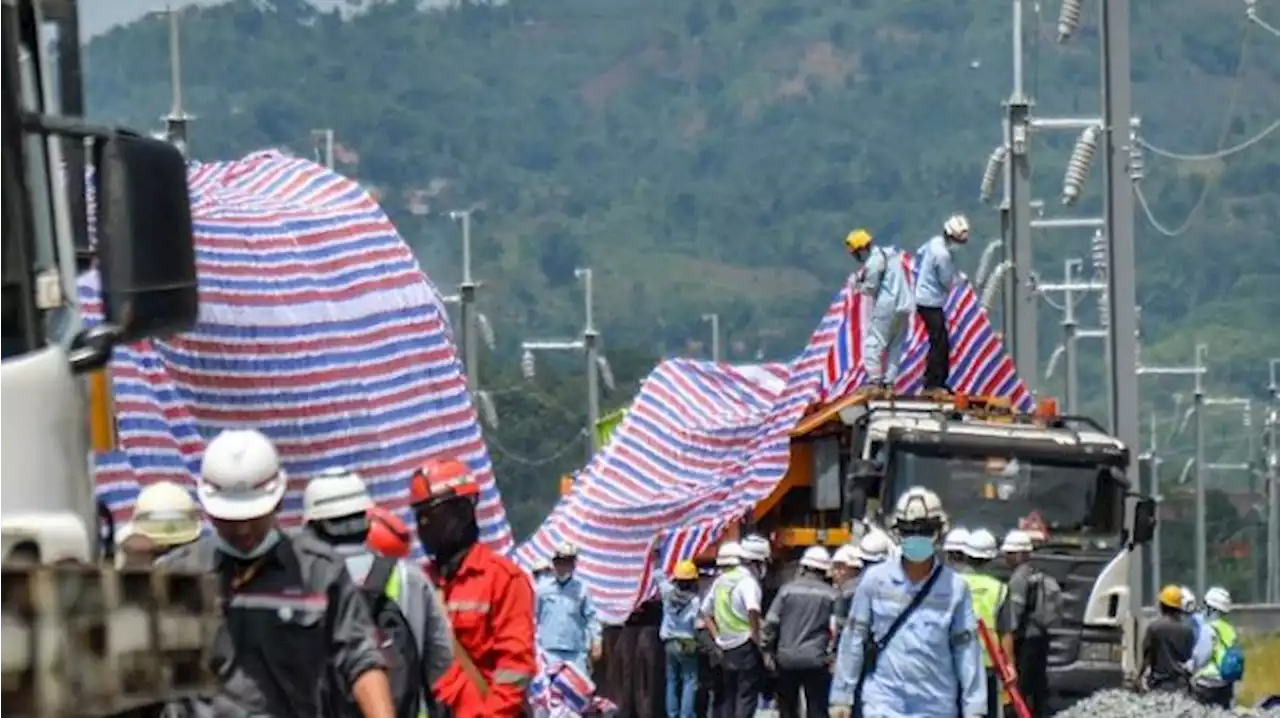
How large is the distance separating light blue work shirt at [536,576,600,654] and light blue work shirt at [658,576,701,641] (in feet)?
12.9

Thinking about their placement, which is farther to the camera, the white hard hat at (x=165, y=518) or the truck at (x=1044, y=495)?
the truck at (x=1044, y=495)

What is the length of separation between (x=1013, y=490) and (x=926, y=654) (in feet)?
47.0

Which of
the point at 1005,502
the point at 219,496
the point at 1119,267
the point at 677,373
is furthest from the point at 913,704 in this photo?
the point at 677,373

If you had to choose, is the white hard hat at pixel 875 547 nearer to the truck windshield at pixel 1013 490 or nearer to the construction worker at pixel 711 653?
the truck windshield at pixel 1013 490

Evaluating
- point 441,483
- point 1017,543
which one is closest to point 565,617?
point 1017,543

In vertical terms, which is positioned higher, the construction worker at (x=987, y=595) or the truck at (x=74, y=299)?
the truck at (x=74, y=299)

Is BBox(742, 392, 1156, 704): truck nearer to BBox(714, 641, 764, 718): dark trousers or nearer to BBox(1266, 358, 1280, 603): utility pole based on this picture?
BBox(714, 641, 764, 718): dark trousers

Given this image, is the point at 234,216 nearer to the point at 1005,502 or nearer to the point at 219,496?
the point at 219,496

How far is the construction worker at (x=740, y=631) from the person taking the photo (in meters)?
31.2

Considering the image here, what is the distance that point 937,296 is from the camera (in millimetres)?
33688

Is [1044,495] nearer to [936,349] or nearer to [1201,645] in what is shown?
[1201,645]

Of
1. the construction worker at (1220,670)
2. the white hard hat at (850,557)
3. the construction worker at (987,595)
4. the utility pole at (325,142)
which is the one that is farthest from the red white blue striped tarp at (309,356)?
the utility pole at (325,142)

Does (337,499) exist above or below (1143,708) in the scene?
above

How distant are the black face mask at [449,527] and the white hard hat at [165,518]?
1.31 m
